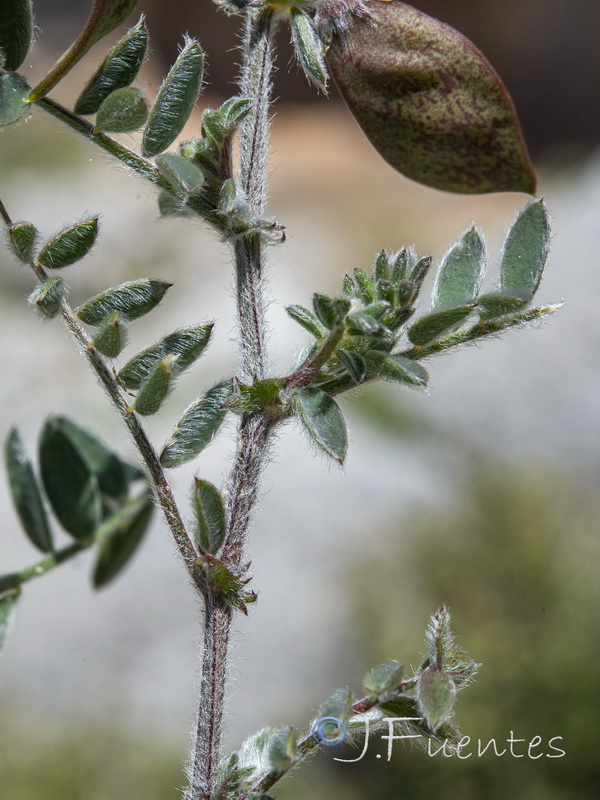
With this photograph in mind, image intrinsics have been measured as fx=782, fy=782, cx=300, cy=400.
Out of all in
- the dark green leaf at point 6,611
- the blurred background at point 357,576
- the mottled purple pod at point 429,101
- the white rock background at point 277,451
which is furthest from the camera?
the white rock background at point 277,451

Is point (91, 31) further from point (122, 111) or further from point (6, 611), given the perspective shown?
point (6, 611)

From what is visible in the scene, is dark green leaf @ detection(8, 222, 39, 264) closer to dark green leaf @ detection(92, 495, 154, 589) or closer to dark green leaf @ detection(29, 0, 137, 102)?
dark green leaf @ detection(29, 0, 137, 102)

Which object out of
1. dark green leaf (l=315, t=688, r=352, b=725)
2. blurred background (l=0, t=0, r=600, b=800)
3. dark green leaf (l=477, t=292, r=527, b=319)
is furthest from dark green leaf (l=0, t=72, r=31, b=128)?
blurred background (l=0, t=0, r=600, b=800)

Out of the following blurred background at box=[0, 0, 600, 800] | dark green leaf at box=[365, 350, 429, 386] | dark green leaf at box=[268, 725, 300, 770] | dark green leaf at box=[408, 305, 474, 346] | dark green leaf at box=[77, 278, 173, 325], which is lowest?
dark green leaf at box=[268, 725, 300, 770]

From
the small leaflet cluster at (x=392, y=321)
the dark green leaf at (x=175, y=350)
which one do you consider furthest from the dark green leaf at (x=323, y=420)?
the dark green leaf at (x=175, y=350)

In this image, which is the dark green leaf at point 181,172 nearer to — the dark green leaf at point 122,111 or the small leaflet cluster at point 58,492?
the dark green leaf at point 122,111

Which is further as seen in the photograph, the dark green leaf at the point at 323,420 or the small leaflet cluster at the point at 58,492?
the small leaflet cluster at the point at 58,492

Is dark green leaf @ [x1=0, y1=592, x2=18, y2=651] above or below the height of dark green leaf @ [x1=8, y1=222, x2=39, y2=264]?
below
